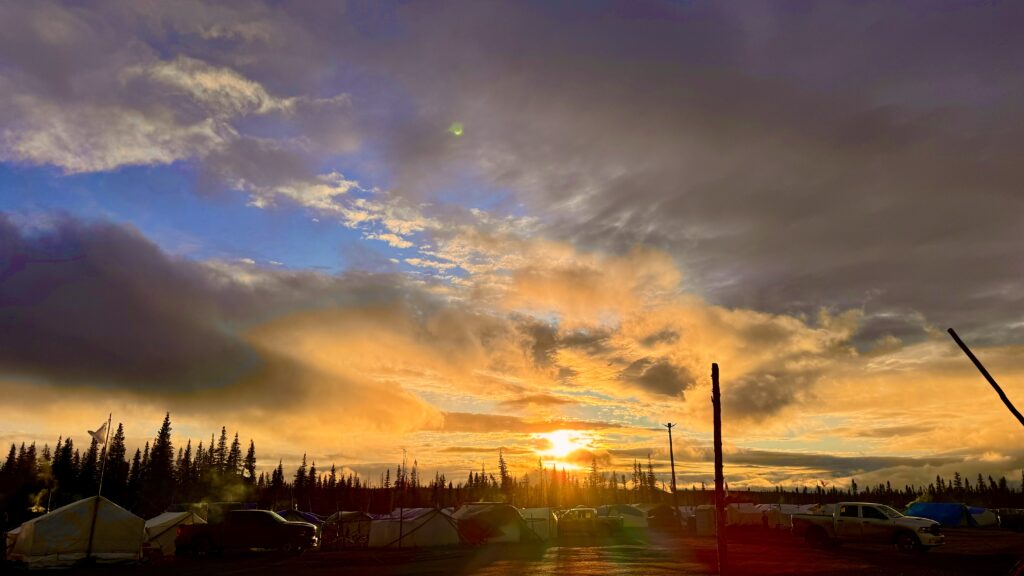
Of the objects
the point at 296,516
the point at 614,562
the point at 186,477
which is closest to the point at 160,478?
the point at 186,477

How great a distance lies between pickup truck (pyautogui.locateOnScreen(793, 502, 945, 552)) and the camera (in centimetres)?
3002

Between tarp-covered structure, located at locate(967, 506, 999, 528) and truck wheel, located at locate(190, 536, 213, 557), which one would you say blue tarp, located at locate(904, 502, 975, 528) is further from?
→ truck wheel, located at locate(190, 536, 213, 557)

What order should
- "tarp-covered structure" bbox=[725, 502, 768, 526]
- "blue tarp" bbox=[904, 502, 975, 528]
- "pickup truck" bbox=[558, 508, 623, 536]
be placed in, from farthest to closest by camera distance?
"tarp-covered structure" bbox=[725, 502, 768, 526], "blue tarp" bbox=[904, 502, 975, 528], "pickup truck" bbox=[558, 508, 623, 536]

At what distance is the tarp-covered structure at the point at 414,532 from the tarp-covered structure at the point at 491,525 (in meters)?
1.30

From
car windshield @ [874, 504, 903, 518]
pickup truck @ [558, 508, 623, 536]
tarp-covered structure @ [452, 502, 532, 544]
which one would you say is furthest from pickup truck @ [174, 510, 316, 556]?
car windshield @ [874, 504, 903, 518]

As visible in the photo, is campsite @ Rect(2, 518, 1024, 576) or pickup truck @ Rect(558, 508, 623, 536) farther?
pickup truck @ Rect(558, 508, 623, 536)

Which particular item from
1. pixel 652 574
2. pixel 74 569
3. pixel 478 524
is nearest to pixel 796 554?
pixel 652 574

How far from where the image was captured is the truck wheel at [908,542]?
29906mm

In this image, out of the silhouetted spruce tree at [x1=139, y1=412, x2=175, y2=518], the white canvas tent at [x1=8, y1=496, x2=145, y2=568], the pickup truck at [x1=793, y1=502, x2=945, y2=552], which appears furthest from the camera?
the silhouetted spruce tree at [x1=139, y1=412, x2=175, y2=518]

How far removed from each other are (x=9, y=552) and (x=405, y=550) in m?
19.0

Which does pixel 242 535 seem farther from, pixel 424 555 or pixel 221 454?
pixel 221 454

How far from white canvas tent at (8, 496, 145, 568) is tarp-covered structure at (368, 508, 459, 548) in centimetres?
1526

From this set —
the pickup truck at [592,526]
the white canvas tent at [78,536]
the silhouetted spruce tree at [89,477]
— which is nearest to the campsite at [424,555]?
the white canvas tent at [78,536]

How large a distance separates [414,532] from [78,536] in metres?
19.1
